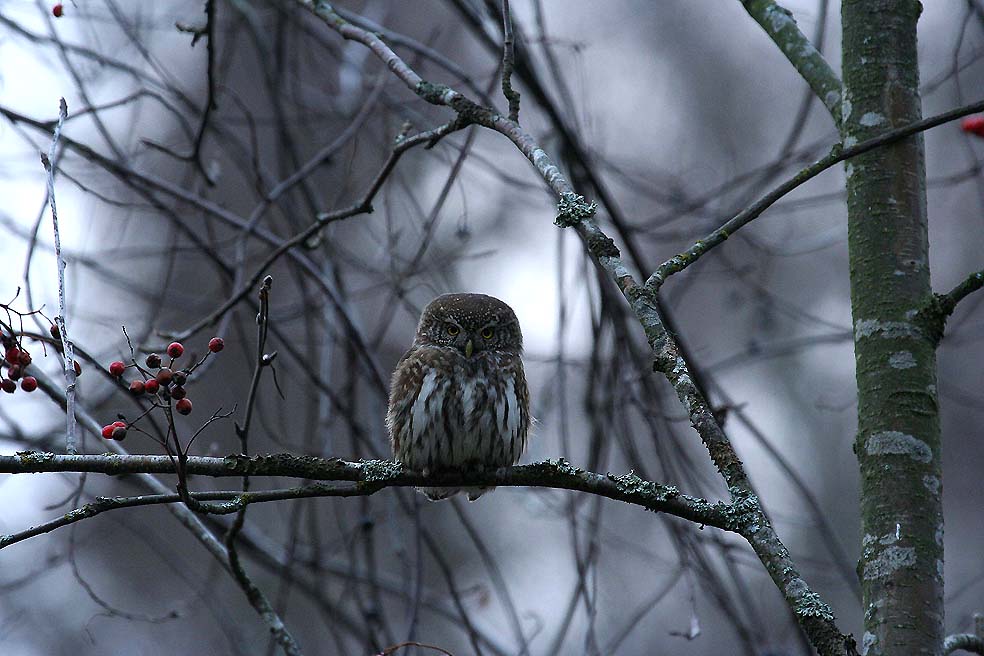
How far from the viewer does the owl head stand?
12.6 feet

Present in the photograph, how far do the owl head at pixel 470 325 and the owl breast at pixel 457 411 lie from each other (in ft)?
0.21

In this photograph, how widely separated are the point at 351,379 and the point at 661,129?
358 inches

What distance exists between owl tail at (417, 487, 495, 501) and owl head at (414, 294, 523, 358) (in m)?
0.48

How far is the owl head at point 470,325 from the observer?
3826 millimetres

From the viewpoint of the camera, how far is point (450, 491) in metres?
3.75

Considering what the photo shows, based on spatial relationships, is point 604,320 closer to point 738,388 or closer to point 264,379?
point 264,379

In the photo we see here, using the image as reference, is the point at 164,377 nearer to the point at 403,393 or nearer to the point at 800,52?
the point at 403,393

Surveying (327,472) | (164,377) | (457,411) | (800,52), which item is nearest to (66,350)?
(164,377)

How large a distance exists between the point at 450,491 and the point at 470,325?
24.2 inches

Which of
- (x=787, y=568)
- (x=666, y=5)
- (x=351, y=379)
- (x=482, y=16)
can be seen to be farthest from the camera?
(x=666, y=5)

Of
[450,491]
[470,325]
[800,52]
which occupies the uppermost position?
[800,52]

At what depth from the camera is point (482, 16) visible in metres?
4.28

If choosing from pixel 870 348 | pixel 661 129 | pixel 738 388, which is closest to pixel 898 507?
pixel 870 348

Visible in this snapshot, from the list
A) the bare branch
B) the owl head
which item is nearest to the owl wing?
the owl head
